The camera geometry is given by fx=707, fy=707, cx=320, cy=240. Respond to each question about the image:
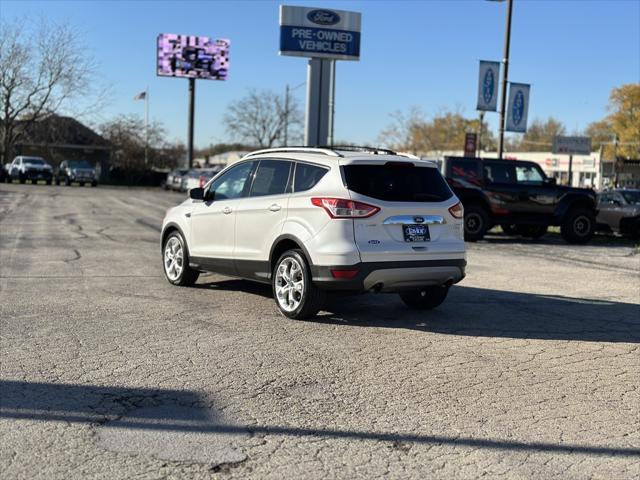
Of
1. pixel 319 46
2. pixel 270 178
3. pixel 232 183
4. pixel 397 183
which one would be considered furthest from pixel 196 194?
pixel 319 46

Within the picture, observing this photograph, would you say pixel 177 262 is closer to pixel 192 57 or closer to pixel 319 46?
pixel 319 46

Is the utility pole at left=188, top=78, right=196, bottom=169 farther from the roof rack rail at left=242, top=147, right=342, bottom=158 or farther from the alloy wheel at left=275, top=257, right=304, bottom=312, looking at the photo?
the alloy wheel at left=275, top=257, right=304, bottom=312

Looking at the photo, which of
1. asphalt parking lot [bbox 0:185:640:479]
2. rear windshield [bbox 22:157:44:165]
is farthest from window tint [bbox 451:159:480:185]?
rear windshield [bbox 22:157:44:165]

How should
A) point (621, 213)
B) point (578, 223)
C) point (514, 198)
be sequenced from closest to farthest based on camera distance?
point (514, 198) → point (578, 223) → point (621, 213)

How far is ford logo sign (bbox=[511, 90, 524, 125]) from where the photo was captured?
23.2 m

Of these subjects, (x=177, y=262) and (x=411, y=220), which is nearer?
(x=411, y=220)

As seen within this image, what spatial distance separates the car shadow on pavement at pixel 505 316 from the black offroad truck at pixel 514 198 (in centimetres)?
805

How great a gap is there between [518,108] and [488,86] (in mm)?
1469

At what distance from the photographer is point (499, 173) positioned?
1759cm

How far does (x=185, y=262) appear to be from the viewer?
918 centimetres

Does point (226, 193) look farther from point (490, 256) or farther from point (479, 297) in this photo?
point (490, 256)

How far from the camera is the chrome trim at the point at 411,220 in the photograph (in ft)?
23.0

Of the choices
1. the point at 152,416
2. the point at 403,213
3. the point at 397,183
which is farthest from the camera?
the point at 397,183

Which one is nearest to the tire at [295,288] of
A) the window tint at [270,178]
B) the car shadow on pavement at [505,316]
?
the car shadow on pavement at [505,316]
